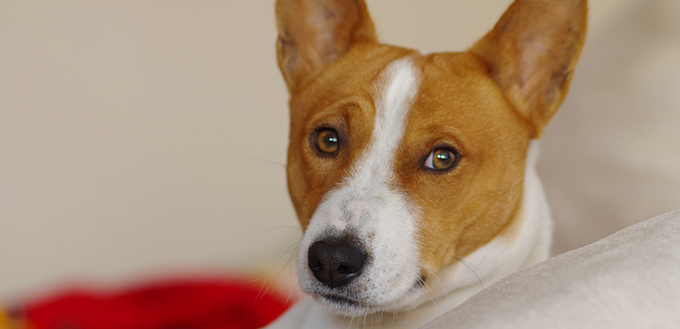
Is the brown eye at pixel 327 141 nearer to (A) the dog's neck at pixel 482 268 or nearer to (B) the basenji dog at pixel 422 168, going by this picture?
(B) the basenji dog at pixel 422 168

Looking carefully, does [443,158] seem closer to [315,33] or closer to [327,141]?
[327,141]

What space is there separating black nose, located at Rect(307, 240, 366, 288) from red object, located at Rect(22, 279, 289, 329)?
1.72 m

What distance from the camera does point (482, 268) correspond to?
1.67 meters

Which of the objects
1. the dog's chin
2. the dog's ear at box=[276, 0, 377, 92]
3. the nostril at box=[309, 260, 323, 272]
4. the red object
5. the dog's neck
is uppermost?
the dog's ear at box=[276, 0, 377, 92]

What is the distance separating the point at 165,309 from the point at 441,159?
2005 millimetres

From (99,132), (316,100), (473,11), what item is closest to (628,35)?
(316,100)

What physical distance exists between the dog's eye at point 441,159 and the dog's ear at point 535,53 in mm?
300

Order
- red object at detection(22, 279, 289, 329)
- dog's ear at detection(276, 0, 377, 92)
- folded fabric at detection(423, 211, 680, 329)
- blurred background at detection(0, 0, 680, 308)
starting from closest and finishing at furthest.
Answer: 1. folded fabric at detection(423, 211, 680, 329)
2. dog's ear at detection(276, 0, 377, 92)
3. red object at detection(22, 279, 289, 329)
4. blurred background at detection(0, 0, 680, 308)

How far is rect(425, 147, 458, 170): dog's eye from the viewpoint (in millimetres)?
1608

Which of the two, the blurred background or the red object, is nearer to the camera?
the red object

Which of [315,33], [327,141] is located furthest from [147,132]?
[327,141]

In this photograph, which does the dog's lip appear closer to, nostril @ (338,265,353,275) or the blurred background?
nostril @ (338,265,353,275)

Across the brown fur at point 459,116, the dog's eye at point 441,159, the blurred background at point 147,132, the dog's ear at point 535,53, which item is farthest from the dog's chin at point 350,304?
the blurred background at point 147,132

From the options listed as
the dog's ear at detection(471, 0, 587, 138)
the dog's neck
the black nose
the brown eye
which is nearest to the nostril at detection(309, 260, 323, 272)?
the black nose
